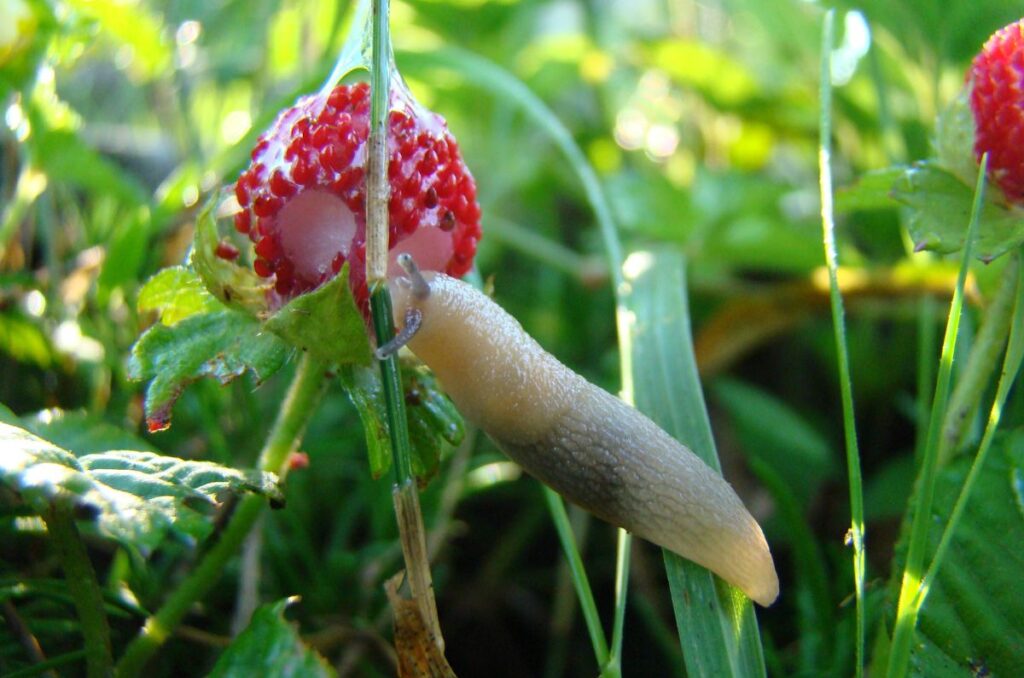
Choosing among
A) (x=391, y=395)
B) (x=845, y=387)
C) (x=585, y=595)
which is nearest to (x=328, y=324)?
(x=391, y=395)

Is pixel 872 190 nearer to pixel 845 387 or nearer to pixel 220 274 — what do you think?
pixel 845 387

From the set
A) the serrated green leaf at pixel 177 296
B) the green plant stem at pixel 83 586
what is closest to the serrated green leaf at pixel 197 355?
the serrated green leaf at pixel 177 296

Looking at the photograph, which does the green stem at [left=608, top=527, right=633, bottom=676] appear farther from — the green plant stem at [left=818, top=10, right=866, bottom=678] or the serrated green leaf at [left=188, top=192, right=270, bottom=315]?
the serrated green leaf at [left=188, top=192, right=270, bottom=315]

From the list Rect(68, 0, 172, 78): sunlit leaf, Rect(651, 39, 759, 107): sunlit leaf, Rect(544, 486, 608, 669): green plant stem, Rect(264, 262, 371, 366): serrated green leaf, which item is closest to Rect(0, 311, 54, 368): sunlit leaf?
Rect(68, 0, 172, 78): sunlit leaf

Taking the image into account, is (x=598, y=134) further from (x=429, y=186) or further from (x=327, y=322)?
(x=327, y=322)

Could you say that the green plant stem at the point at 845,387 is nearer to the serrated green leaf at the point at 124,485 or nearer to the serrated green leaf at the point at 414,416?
the serrated green leaf at the point at 414,416

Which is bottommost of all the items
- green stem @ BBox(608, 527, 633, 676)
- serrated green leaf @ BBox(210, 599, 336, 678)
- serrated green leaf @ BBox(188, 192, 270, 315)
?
serrated green leaf @ BBox(210, 599, 336, 678)
